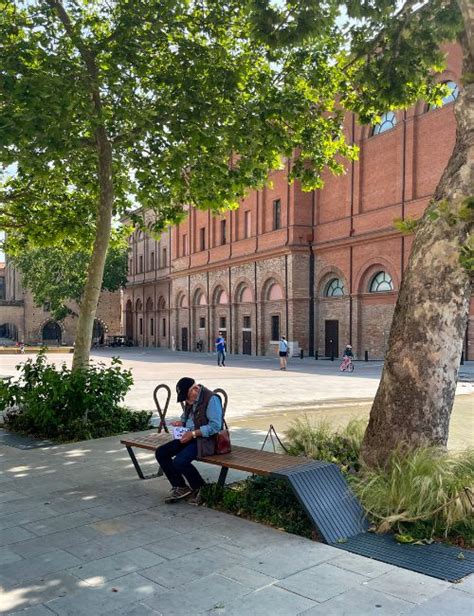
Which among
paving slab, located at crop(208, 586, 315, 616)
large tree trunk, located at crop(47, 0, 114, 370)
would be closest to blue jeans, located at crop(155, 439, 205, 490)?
paving slab, located at crop(208, 586, 315, 616)

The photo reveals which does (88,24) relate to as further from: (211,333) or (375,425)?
(211,333)

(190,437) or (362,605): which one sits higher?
(190,437)

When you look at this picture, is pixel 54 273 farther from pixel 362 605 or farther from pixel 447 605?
pixel 447 605

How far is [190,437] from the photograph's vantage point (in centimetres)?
623

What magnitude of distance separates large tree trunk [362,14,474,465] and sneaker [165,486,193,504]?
200 cm

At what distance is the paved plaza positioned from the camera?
390 cm

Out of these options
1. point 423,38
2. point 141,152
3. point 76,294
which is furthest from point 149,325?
point 423,38

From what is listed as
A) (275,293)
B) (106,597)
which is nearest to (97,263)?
(106,597)

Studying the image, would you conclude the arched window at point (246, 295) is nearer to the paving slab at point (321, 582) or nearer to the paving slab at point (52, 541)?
the paving slab at point (52, 541)

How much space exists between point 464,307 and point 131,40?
23.2 feet

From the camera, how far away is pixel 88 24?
10.9 m

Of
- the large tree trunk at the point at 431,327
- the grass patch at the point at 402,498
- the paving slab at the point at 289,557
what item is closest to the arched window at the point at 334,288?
the large tree trunk at the point at 431,327

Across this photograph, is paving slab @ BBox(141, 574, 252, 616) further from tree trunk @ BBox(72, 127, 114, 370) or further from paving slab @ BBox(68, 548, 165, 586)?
tree trunk @ BBox(72, 127, 114, 370)

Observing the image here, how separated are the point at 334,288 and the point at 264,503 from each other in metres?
34.1
